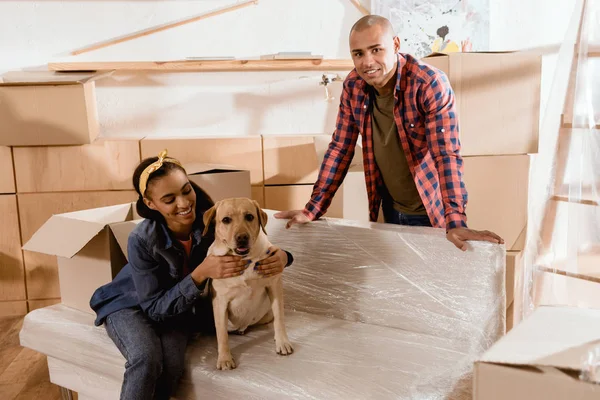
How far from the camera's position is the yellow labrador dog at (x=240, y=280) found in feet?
5.09

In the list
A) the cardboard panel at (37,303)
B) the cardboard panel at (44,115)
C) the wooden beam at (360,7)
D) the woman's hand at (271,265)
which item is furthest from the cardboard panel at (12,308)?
the wooden beam at (360,7)

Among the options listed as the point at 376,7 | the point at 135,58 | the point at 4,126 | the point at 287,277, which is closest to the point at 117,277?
the point at 287,277

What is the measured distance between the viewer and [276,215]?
1.97 metres

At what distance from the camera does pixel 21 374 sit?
2396 mm

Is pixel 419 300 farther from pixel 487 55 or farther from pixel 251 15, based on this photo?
pixel 251 15

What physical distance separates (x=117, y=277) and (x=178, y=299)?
0.30 m

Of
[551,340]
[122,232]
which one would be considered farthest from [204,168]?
[551,340]

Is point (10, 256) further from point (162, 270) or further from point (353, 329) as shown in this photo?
point (353, 329)

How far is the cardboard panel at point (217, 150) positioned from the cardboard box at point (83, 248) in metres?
0.98

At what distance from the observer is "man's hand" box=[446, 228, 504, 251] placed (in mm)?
1601

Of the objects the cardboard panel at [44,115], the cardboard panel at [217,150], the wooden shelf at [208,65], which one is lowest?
the cardboard panel at [217,150]

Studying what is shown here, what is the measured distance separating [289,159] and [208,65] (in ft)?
2.35

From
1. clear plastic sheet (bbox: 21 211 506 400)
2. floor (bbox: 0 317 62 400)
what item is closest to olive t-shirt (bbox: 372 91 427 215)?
clear plastic sheet (bbox: 21 211 506 400)

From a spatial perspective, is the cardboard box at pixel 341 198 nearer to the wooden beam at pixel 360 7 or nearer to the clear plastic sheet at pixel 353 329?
the clear plastic sheet at pixel 353 329
